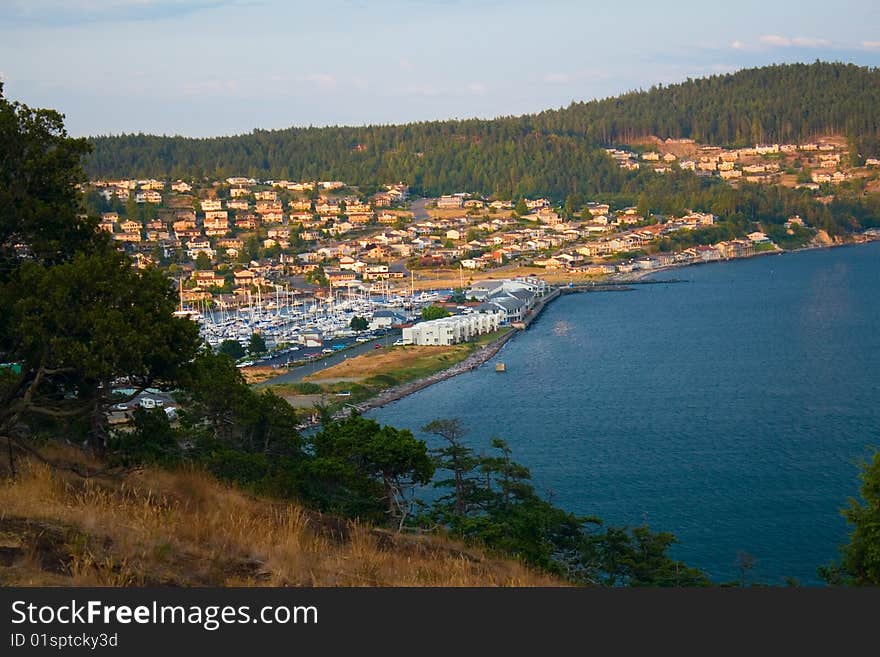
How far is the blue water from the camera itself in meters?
11.0

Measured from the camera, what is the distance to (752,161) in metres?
70.6

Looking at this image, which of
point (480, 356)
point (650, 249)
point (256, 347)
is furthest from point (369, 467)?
point (650, 249)

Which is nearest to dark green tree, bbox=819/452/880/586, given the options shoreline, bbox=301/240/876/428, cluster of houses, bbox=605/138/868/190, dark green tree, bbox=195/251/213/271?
shoreline, bbox=301/240/876/428

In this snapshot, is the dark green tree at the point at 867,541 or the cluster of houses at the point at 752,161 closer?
the dark green tree at the point at 867,541

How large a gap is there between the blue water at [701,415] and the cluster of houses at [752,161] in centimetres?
3610

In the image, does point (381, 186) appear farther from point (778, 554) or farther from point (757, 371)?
point (778, 554)

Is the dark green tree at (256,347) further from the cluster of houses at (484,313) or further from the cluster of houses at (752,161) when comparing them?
the cluster of houses at (752,161)

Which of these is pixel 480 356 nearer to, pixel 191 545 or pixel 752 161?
pixel 191 545

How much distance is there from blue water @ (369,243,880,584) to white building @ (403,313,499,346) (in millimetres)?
1182

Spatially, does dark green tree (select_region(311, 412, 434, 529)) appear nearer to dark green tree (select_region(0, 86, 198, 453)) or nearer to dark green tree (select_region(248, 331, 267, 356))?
dark green tree (select_region(0, 86, 198, 453))

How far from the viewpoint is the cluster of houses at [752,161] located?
66500 mm

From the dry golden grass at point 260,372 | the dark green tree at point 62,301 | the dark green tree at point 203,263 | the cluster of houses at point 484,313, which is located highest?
the dark green tree at point 62,301

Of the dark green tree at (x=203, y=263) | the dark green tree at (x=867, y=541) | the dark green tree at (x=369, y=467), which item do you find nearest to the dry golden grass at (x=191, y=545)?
the dark green tree at (x=867, y=541)

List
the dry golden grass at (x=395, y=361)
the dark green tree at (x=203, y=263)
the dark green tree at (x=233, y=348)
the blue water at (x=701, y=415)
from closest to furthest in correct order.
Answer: the blue water at (x=701, y=415) → the dry golden grass at (x=395, y=361) → the dark green tree at (x=233, y=348) → the dark green tree at (x=203, y=263)
